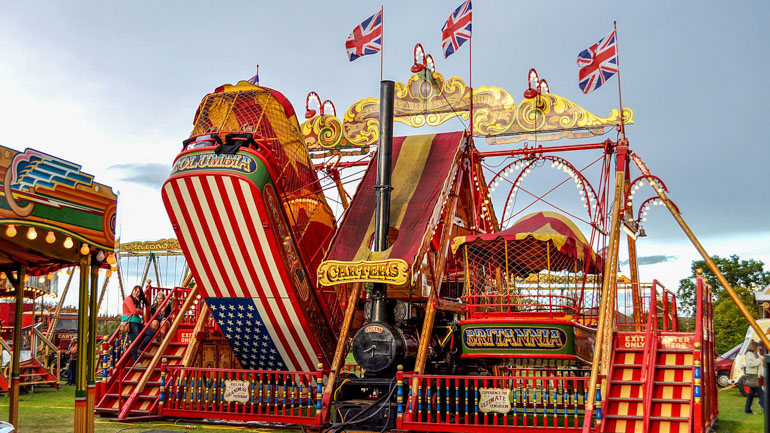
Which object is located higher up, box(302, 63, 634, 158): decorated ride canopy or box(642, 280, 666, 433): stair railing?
box(302, 63, 634, 158): decorated ride canopy

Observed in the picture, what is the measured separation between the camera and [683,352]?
11570 millimetres

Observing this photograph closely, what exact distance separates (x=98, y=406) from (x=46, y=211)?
7225mm

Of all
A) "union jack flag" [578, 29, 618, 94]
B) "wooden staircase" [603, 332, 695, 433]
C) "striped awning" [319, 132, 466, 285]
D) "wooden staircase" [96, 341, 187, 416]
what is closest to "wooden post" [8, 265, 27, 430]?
"wooden staircase" [96, 341, 187, 416]

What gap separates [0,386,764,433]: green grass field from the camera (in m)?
11.9

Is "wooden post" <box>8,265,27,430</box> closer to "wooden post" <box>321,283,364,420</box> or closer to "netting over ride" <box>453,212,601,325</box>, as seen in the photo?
"wooden post" <box>321,283,364,420</box>

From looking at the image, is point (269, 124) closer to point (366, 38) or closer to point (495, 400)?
point (366, 38)

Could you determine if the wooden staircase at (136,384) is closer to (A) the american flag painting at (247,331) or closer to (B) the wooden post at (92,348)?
(A) the american flag painting at (247,331)

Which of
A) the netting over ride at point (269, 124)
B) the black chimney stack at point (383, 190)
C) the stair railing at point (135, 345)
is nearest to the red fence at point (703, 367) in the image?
the black chimney stack at point (383, 190)

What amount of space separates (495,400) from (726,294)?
3132 centimetres

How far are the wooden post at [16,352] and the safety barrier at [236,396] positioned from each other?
3.83 m

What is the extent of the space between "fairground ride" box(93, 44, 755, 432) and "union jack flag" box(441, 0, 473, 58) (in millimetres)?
1250

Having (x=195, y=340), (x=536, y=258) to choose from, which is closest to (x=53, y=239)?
(x=195, y=340)

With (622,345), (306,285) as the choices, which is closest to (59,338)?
(306,285)

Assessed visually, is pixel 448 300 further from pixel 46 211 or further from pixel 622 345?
pixel 46 211
